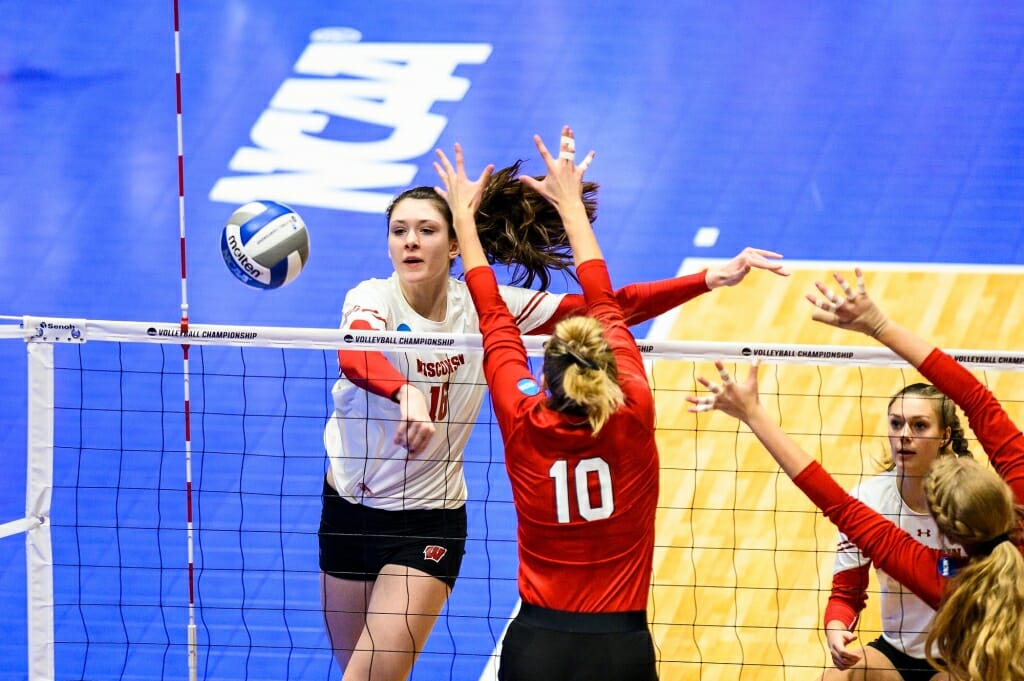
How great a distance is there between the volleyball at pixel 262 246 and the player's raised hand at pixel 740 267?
155cm

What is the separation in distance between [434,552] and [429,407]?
53cm

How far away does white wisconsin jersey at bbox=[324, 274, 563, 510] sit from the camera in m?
4.64

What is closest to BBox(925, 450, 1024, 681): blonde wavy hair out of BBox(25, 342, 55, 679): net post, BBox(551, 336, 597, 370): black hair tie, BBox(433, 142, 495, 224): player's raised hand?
BBox(551, 336, 597, 370): black hair tie

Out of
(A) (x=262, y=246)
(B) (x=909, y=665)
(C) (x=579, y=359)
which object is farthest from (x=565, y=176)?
(B) (x=909, y=665)

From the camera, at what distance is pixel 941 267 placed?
26.5ft

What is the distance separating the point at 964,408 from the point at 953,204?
192 inches

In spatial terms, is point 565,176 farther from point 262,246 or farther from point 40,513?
point 40,513

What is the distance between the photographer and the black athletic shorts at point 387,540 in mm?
4605

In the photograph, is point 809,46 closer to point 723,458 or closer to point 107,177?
point 723,458

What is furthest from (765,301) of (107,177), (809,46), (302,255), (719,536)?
(107,177)

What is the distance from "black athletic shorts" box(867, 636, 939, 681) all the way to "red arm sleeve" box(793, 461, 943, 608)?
85cm

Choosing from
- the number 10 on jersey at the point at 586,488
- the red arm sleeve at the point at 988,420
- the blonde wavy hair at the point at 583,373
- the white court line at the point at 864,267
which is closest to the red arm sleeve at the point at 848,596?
the red arm sleeve at the point at 988,420

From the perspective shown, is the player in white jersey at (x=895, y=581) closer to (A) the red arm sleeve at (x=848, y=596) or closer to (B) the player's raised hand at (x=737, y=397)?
(A) the red arm sleeve at (x=848, y=596)

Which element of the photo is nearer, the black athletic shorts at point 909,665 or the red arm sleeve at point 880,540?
the red arm sleeve at point 880,540
